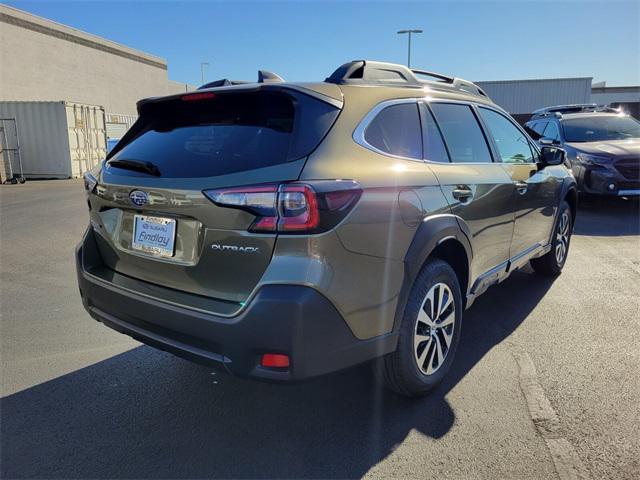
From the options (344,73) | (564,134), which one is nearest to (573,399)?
(344,73)

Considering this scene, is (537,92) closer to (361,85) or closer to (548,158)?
(548,158)

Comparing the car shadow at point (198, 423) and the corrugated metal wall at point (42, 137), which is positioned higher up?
the corrugated metal wall at point (42, 137)

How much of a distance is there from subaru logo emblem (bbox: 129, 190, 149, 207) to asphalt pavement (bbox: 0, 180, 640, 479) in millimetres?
1231

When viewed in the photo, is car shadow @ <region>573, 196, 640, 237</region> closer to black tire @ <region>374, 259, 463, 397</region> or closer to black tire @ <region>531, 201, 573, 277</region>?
black tire @ <region>531, 201, 573, 277</region>

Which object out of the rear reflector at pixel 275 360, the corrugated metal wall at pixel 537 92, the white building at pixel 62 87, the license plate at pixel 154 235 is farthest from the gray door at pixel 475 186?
the corrugated metal wall at pixel 537 92

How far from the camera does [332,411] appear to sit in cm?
288

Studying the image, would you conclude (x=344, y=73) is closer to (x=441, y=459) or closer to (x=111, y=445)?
(x=441, y=459)

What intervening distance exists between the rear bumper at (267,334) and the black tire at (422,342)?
0.17 metres

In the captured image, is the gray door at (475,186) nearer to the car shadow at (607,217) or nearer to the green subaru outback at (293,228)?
the green subaru outback at (293,228)

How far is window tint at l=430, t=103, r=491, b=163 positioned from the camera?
131 inches

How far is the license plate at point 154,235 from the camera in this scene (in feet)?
8.16

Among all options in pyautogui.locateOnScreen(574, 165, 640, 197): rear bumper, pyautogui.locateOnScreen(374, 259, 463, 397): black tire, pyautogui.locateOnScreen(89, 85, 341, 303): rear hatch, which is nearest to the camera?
pyautogui.locateOnScreen(89, 85, 341, 303): rear hatch

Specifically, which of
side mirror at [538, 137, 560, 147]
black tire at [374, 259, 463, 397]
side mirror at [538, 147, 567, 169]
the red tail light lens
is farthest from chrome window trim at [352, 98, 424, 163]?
side mirror at [538, 137, 560, 147]

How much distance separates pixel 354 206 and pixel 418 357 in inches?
42.5
